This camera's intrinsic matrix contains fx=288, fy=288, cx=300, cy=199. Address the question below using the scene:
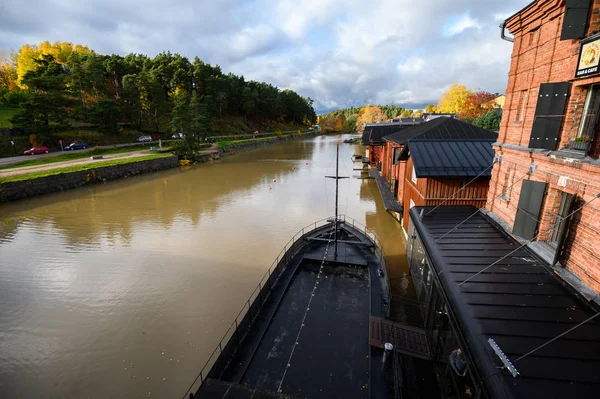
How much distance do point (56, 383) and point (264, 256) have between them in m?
10.3

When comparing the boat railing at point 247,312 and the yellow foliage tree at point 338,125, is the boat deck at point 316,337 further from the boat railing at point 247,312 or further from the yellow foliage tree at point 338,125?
the yellow foliage tree at point 338,125

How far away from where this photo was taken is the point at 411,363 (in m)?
9.38

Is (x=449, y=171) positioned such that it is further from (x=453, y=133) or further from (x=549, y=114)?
(x=453, y=133)

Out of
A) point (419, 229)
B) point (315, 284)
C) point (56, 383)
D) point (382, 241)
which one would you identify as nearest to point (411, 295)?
point (419, 229)

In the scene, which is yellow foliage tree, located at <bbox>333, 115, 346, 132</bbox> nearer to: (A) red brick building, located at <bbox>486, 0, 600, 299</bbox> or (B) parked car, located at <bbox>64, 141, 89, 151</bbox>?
(B) parked car, located at <bbox>64, 141, 89, 151</bbox>

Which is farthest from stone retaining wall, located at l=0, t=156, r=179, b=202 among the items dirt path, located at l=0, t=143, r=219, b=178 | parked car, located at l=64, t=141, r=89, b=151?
Result: parked car, located at l=64, t=141, r=89, b=151

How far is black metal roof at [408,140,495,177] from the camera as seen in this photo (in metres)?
15.1

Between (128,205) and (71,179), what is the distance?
1142cm

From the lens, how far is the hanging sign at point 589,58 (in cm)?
717

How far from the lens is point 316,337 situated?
9.87 meters

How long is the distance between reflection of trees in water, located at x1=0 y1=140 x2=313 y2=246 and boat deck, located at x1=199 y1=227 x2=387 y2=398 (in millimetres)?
13665

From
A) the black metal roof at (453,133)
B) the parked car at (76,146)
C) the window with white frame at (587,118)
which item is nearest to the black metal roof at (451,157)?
the black metal roof at (453,133)

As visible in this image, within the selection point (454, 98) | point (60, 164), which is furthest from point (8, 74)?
point (454, 98)

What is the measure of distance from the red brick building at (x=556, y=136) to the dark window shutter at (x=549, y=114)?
0.02m
